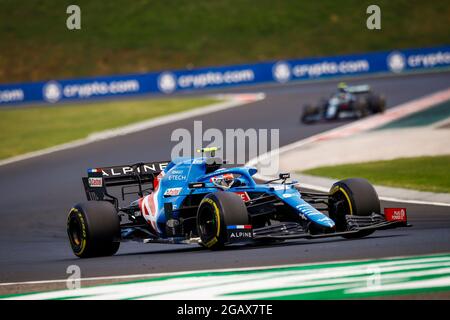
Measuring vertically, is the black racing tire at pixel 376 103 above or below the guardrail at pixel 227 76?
below

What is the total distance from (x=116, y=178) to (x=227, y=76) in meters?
31.8

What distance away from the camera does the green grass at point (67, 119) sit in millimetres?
32375

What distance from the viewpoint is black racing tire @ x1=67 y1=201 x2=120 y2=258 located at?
12.8 m

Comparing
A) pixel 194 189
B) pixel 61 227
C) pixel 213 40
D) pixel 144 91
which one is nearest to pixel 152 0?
pixel 213 40

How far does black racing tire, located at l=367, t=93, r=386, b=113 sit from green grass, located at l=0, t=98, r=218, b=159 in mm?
9324

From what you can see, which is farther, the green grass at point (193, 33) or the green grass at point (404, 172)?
the green grass at point (193, 33)

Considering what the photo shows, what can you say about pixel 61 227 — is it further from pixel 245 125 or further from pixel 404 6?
pixel 404 6

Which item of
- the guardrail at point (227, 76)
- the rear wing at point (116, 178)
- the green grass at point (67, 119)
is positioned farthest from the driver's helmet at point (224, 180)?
the guardrail at point (227, 76)

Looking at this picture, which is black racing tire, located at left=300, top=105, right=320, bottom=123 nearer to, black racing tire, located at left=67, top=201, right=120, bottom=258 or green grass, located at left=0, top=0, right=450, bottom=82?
black racing tire, located at left=67, top=201, right=120, bottom=258

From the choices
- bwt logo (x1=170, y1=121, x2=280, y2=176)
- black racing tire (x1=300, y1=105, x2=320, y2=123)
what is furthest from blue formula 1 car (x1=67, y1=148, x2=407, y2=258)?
black racing tire (x1=300, y1=105, x2=320, y2=123)

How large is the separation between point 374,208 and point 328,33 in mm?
45177

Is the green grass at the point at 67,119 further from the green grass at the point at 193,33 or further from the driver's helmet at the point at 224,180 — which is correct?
the driver's helmet at the point at 224,180

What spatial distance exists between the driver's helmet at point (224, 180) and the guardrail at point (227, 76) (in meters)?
32.2

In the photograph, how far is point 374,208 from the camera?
12352mm
